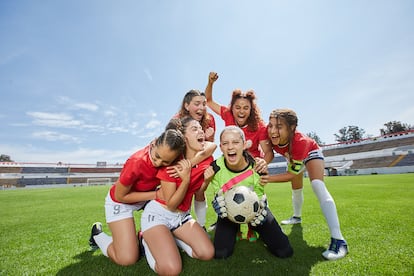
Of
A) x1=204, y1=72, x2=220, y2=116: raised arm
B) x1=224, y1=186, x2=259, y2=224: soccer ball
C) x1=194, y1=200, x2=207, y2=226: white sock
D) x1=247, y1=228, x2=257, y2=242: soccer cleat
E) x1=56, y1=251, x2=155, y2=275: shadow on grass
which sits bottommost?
x1=56, y1=251, x2=155, y2=275: shadow on grass

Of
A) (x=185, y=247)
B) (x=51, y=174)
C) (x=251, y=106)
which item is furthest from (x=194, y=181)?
(x=51, y=174)

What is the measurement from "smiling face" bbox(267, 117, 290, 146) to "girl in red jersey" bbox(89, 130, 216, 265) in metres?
1.11

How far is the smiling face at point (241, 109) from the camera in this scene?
433 cm

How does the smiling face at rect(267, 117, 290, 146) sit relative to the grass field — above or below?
above

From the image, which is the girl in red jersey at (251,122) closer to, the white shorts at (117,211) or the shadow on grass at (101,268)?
the shadow on grass at (101,268)

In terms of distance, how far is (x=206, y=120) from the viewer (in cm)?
464

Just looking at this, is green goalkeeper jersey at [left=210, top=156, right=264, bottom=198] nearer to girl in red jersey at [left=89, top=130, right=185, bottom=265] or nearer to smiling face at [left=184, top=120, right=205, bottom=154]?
smiling face at [left=184, top=120, right=205, bottom=154]

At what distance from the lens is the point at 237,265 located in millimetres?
2947

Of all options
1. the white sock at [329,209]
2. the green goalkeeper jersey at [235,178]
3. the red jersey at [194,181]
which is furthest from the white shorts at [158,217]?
the white sock at [329,209]

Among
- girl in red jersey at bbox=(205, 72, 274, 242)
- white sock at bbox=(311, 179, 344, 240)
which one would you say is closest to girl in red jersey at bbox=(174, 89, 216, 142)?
girl in red jersey at bbox=(205, 72, 274, 242)

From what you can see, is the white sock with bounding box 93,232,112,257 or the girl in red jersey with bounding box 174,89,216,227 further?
the girl in red jersey with bounding box 174,89,216,227

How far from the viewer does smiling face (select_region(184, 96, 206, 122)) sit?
4.44 m

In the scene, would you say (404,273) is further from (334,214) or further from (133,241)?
(133,241)

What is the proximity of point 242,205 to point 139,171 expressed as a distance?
158 cm
